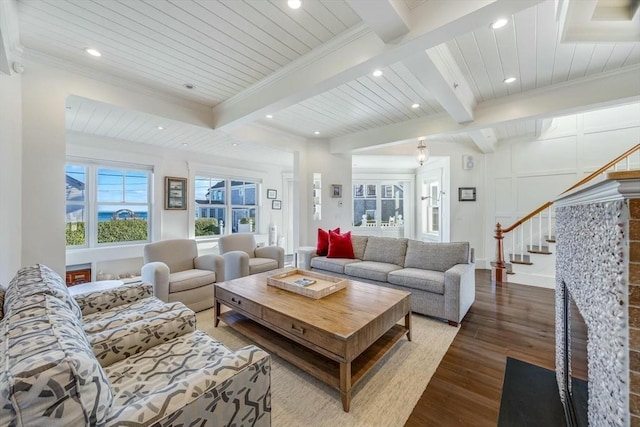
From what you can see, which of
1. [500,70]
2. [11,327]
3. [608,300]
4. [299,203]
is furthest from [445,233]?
[11,327]

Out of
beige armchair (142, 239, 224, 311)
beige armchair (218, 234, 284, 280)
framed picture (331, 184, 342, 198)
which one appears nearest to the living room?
framed picture (331, 184, 342, 198)

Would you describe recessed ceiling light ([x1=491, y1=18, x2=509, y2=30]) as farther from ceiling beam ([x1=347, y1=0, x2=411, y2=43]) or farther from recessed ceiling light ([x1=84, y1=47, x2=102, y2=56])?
recessed ceiling light ([x1=84, y1=47, x2=102, y2=56])

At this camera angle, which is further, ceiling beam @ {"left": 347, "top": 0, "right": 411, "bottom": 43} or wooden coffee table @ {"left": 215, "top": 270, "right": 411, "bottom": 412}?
wooden coffee table @ {"left": 215, "top": 270, "right": 411, "bottom": 412}

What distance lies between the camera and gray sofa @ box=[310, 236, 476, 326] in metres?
2.76

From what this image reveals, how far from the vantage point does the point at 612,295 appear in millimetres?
775

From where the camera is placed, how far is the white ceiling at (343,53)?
176cm

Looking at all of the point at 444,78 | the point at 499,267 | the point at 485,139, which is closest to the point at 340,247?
the point at 444,78

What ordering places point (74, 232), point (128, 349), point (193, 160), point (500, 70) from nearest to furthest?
point (128, 349), point (500, 70), point (74, 232), point (193, 160)

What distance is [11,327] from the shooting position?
924 mm

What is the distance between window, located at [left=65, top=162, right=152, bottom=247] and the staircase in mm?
6535

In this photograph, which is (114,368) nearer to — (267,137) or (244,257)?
(244,257)

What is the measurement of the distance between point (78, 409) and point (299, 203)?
167 inches

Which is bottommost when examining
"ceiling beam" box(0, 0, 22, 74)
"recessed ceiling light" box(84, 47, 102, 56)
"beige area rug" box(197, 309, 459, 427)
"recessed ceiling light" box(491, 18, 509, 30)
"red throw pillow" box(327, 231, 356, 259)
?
"beige area rug" box(197, 309, 459, 427)

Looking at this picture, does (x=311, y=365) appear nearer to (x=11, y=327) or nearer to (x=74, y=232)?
(x=11, y=327)
